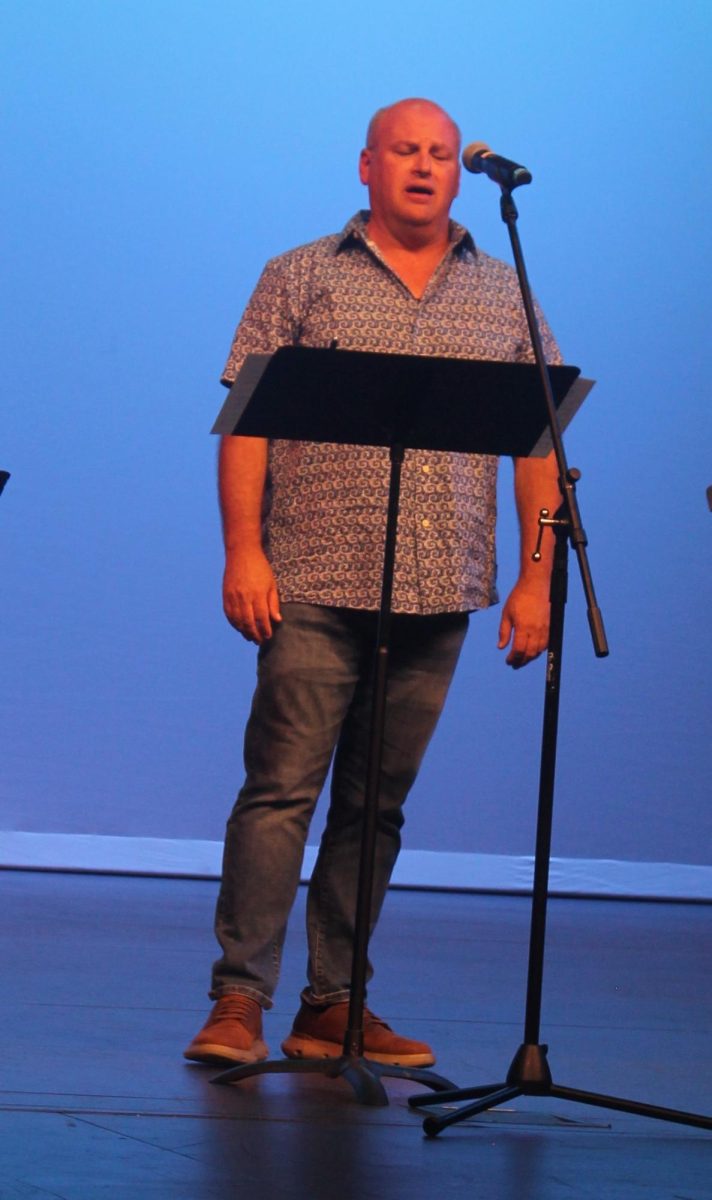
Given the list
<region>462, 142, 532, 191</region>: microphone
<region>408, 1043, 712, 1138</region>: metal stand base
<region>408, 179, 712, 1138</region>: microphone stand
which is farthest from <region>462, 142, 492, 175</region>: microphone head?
<region>408, 1043, 712, 1138</region>: metal stand base

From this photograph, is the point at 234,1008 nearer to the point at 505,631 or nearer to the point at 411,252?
the point at 505,631

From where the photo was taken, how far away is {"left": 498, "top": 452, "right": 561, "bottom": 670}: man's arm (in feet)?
8.23

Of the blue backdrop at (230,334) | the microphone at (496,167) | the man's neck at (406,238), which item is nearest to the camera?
the microphone at (496,167)

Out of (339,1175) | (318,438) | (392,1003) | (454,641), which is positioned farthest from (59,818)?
(339,1175)

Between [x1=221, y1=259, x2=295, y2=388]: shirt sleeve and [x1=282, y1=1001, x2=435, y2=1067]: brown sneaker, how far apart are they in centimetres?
92

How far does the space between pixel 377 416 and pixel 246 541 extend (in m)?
0.39

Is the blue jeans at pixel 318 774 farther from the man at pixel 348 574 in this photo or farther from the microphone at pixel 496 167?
the microphone at pixel 496 167

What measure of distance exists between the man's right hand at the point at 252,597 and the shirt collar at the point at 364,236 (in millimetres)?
482

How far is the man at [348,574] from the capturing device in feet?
8.04

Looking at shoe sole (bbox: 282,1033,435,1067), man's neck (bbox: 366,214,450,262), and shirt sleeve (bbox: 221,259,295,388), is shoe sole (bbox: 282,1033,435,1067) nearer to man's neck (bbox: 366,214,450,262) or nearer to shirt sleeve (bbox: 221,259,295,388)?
shirt sleeve (bbox: 221,259,295,388)

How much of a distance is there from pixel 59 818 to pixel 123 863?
0.72ft

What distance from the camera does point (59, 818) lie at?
480 cm

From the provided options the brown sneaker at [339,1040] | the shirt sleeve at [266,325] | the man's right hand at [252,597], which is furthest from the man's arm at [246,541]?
the brown sneaker at [339,1040]

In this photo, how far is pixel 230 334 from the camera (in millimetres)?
4742
